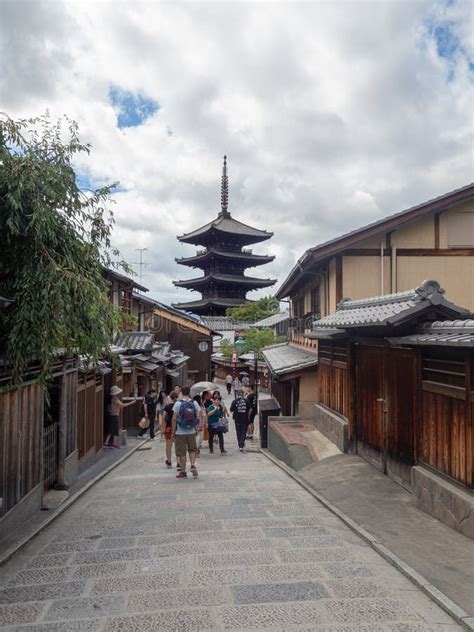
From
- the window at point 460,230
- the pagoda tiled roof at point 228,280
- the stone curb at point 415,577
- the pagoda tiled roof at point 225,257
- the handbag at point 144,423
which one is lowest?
the handbag at point 144,423

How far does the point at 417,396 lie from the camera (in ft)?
25.7

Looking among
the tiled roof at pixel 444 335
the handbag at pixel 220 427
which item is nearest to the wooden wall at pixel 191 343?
the handbag at pixel 220 427

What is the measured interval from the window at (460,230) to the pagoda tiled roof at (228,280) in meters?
37.6

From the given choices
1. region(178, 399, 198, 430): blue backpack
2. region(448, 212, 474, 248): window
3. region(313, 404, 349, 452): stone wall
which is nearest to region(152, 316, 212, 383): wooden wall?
region(313, 404, 349, 452): stone wall

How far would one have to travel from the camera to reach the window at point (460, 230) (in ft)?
50.9

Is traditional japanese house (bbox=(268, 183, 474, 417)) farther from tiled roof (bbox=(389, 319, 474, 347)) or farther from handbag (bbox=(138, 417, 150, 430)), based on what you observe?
handbag (bbox=(138, 417, 150, 430))

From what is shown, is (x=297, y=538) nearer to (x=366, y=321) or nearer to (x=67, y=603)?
(x=67, y=603)

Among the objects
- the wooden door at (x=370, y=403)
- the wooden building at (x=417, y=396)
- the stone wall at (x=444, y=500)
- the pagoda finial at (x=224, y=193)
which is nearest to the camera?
the stone wall at (x=444, y=500)

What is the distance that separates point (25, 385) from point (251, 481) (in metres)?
4.77

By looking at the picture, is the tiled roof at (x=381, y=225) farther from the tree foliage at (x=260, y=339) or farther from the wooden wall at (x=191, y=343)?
the wooden wall at (x=191, y=343)

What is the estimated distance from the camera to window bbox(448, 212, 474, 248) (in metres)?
15.5

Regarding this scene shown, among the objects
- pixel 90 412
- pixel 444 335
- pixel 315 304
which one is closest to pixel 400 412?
pixel 444 335

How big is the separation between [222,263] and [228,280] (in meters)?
2.26

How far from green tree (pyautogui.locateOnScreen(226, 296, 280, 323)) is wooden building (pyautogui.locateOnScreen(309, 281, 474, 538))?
3998cm
